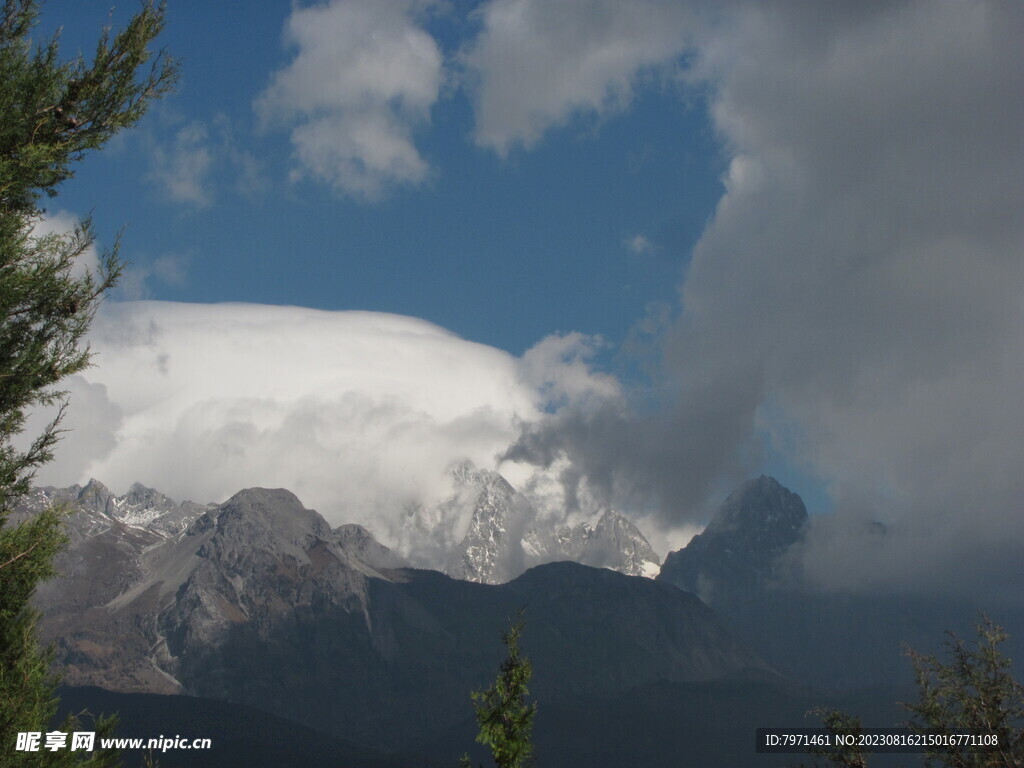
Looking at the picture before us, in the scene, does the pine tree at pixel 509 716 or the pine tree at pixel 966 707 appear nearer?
the pine tree at pixel 966 707

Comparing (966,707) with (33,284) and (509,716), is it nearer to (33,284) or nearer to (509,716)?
(509,716)

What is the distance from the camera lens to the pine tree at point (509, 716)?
3744cm

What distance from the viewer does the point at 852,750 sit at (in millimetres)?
37500

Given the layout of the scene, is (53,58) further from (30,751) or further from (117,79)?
(30,751)

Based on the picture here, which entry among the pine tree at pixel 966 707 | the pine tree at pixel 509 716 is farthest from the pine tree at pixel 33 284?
the pine tree at pixel 966 707

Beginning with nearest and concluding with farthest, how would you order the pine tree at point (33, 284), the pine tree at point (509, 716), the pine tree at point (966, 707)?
the pine tree at point (33, 284)
the pine tree at point (966, 707)
the pine tree at point (509, 716)

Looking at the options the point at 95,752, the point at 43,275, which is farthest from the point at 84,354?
the point at 95,752

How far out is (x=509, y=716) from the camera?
38156 mm

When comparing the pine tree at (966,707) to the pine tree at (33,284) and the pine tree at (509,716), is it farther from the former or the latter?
the pine tree at (33,284)

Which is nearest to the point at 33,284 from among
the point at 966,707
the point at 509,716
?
the point at 509,716

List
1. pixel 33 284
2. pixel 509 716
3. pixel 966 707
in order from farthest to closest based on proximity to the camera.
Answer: pixel 509 716, pixel 966 707, pixel 33 284

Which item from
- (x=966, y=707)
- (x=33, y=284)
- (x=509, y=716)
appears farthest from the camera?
(x=509, y=716)

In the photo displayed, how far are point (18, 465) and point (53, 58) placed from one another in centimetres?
1015

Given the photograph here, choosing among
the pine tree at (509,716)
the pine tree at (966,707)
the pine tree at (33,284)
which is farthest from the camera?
the pine tree at (509,716)
